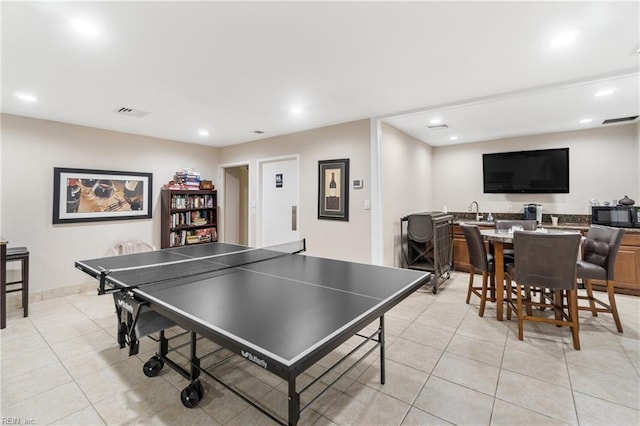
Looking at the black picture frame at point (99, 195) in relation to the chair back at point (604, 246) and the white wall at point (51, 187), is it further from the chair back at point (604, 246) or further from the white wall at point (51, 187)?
the chair back at point (604, 246)

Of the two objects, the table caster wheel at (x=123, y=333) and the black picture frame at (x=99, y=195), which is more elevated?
the black picture frame at (x=99, y=195)

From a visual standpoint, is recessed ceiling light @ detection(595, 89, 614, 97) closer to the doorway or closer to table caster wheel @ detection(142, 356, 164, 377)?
table caster wheel @ detection(142, 356, 164, 377)

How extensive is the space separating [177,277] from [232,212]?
4517 millimetres

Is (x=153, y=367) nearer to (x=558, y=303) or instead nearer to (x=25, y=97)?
(x=25, y=97)

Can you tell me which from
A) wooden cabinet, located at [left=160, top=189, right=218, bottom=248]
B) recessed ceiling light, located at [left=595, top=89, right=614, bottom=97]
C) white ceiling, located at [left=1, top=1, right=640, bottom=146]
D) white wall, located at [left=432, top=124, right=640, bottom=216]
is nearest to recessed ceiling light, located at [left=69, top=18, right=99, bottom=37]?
white ceiling, located at [left=1, top=1, right=640, bottom=146]

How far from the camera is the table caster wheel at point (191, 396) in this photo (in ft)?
5.86

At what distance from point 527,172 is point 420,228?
2.33 meters

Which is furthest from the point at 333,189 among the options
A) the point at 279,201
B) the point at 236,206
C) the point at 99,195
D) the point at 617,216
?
the point at 617,216

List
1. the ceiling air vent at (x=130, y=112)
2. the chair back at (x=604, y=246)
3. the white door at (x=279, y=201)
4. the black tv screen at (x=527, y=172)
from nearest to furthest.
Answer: the chair back at (x=604, y=246) < the ceiling air vent at (x=130, y=112) < the black tv screen at (x=527, y=172) < the white door at (x=279, y=201)

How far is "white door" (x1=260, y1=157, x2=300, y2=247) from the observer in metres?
5.13

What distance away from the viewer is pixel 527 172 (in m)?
4.95

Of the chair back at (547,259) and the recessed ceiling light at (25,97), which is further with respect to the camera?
the recessed ceiling light at (25,97)

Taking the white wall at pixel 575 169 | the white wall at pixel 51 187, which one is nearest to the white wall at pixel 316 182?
the white wall at pixel 51 187

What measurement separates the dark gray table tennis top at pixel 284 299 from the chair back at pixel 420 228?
7.54 feet
